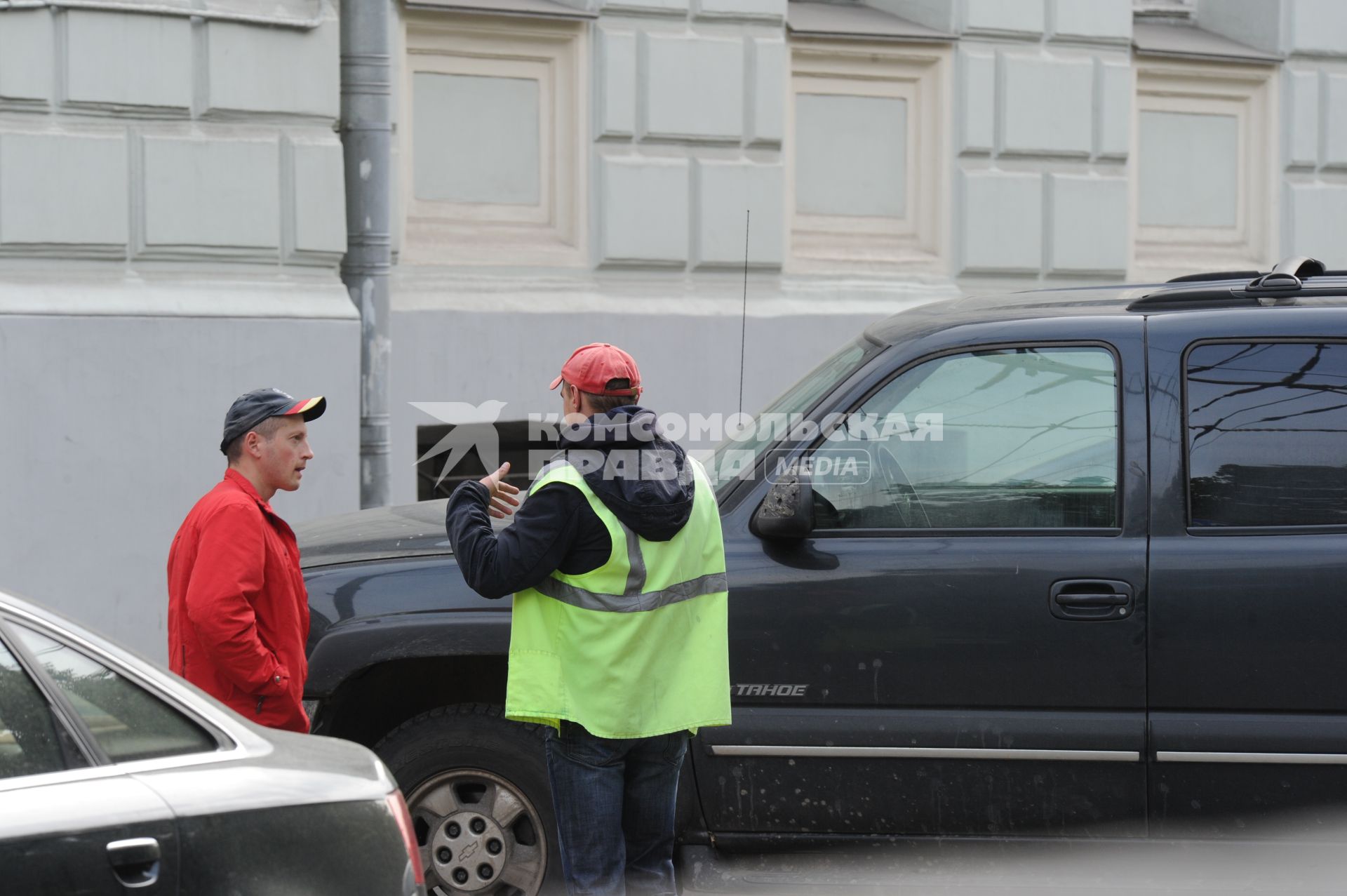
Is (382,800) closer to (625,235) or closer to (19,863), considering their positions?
(19,863)

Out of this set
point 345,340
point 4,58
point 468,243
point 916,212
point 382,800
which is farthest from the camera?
point 916,212

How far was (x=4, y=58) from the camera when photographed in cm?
800

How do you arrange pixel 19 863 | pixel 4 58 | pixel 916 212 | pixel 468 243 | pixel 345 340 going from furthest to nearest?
1. pixel 916 212
2. pixel 468 243
3. pixel 345 340
4. pixel 4 58
5. pixel 19 863

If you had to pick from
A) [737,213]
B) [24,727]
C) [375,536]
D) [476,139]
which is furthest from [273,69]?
[24,727]

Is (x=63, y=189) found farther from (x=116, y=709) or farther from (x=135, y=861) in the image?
(x=135, y=861)

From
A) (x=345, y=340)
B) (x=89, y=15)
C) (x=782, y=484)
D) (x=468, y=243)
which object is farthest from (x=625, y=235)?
(x=782, y=484)

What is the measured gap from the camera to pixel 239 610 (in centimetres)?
375

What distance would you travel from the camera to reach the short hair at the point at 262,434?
4.00 meters

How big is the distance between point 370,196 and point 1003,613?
484cm

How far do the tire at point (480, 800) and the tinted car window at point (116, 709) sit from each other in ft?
5.38

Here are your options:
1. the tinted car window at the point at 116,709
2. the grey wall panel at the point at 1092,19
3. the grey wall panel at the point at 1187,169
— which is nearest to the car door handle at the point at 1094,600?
the tinted car window at the point at 116,709

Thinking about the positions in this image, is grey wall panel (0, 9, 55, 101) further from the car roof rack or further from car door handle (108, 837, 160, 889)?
car door handle (108, 837, 160, 889)

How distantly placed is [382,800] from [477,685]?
1541 mm

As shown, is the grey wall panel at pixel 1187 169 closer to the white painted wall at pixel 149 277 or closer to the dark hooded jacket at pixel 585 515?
the white painted wall at pixel 149 277
